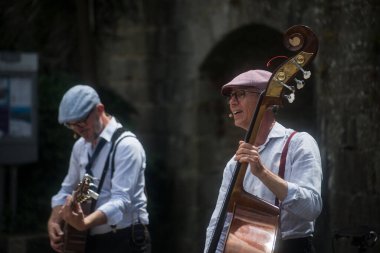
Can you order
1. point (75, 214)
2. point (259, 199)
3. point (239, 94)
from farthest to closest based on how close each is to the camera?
point (75, 214), point (239, 94), point (259, 199)

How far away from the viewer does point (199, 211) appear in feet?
30.7

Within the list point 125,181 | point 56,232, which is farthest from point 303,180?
point 56,232

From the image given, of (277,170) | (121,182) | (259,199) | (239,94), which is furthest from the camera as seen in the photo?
(121,182)

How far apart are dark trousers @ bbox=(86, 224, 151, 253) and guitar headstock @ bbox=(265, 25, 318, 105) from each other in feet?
5.14

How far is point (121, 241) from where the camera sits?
5.29 metres

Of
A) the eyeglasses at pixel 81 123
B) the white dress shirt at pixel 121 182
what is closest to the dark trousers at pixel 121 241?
the white dress shirt at pixel 121 182

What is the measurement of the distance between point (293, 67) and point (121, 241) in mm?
1712

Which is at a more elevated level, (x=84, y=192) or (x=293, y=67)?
(x=293, y=67)

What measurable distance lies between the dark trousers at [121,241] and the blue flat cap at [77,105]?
0.67m

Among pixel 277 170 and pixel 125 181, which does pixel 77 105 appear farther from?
pixel 277 170

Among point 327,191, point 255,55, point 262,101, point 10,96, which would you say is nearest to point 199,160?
point 255,55

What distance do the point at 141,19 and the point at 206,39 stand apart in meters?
1.05

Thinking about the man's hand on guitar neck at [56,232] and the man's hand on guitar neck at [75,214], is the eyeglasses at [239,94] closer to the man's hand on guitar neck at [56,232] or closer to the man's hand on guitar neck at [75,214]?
the man's hand on guitar neck at [75,214]

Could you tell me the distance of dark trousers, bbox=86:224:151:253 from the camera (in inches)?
208
